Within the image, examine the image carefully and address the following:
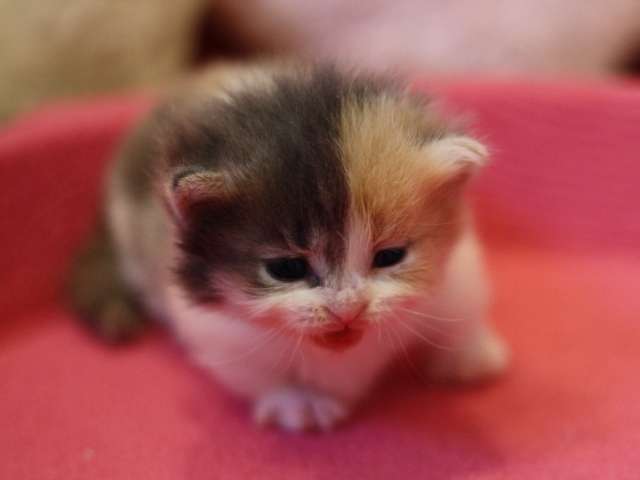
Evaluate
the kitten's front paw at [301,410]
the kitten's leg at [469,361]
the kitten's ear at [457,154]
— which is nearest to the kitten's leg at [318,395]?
the kitten's front paw at [301,410]

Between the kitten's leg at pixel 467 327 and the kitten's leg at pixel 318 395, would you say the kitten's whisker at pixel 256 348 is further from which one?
the kitten's leg at pixel 467 327

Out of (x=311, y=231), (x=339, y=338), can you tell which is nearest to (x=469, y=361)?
(x=339, y=338)

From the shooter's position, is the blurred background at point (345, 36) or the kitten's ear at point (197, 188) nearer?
the kitten's ear at point (197, 188)

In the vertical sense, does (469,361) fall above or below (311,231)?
below

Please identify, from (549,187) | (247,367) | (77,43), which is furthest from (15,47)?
(549,187)

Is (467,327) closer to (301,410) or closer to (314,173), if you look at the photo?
(301,410)

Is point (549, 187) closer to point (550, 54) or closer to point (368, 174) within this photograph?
point (550, 54)
